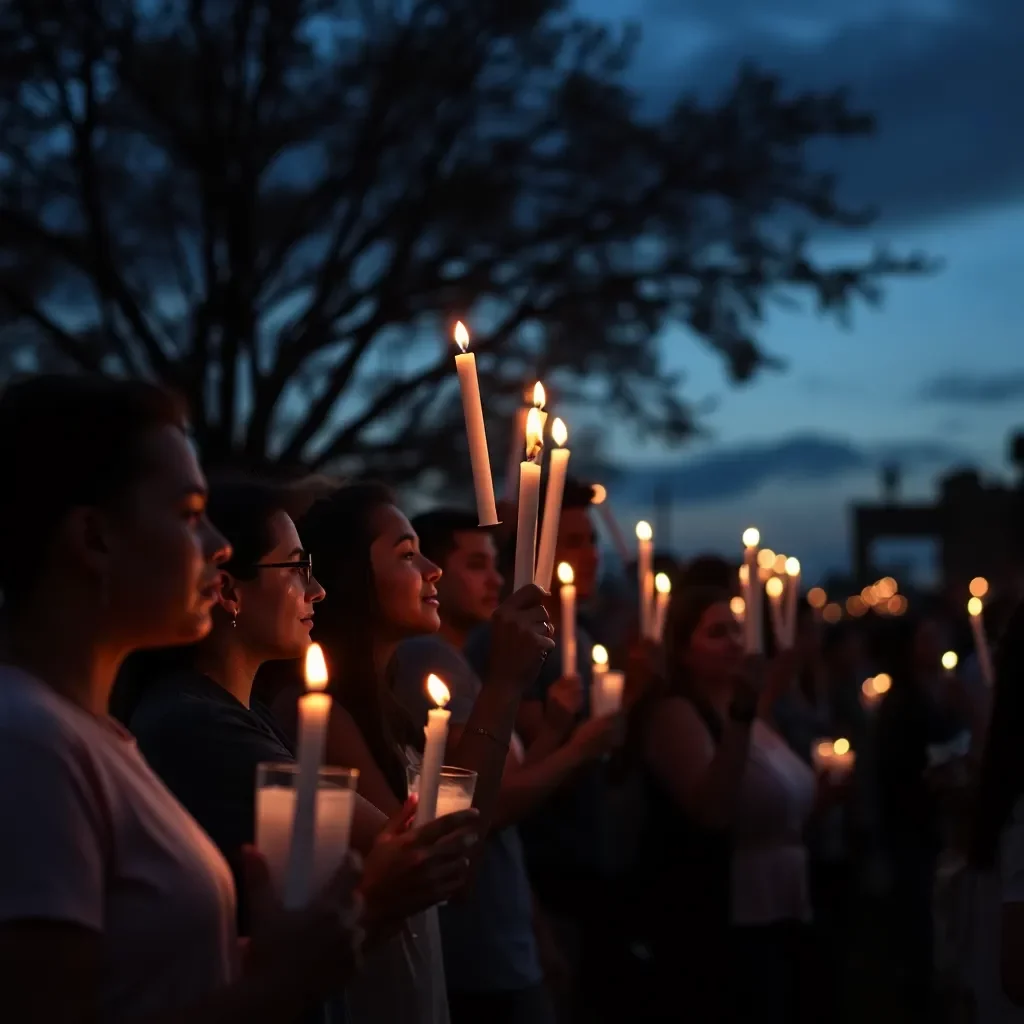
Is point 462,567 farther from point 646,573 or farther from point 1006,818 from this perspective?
point 1006,818

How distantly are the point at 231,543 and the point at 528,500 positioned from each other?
0.74m

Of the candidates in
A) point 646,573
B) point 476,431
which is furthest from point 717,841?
point 476,431

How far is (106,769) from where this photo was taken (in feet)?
6.04

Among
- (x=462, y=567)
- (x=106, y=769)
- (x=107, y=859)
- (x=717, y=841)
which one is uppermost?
(x=462, y=567)

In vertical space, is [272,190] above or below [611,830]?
above

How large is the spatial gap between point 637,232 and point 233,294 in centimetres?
423

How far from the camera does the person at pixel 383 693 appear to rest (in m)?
3.24

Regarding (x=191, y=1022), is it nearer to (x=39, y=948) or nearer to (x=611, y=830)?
(x=39, y=948)

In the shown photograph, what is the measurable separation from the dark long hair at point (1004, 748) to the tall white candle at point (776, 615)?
2.56 metres

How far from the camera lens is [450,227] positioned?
53.0 feet

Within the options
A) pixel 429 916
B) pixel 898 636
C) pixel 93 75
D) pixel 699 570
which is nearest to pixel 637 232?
pixel 93 75

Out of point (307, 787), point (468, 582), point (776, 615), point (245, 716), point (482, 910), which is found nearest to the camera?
point (307, 787)

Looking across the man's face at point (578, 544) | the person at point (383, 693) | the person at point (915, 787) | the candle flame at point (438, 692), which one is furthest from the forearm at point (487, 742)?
the person at point (915, 787)

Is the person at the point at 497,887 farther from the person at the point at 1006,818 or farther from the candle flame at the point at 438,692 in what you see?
the candle flame at the point at 438,692
